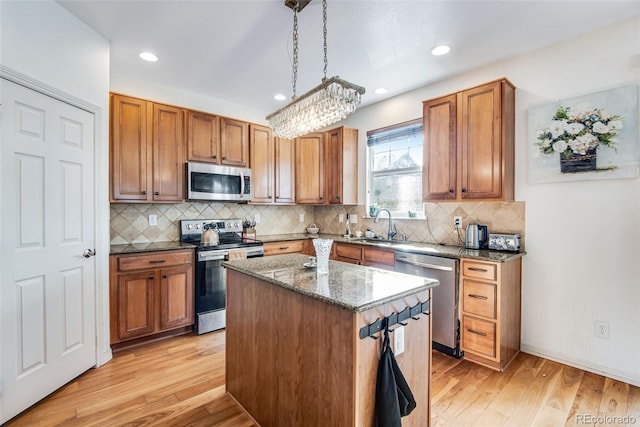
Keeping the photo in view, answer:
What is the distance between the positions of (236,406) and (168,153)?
256 cm

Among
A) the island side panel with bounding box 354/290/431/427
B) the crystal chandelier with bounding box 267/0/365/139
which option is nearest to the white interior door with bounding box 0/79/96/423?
the crystal chandelier with bounding box 267/0/365/139

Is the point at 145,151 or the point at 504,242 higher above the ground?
the point at 145,151

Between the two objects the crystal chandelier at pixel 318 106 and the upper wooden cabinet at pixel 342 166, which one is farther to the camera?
the upper wooden cabinet at pixel 342 166

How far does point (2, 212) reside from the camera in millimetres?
1809

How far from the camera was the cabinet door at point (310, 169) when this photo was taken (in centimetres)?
431

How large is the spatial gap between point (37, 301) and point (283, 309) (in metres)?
1.77

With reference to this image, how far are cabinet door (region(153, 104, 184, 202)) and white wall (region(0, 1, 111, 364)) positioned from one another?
65 cm

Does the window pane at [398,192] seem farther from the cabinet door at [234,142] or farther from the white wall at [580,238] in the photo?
the cabinet door at [234,142]

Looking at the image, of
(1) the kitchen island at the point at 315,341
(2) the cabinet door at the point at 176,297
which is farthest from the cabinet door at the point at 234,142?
(1) the kitchen island at the point at 315,341

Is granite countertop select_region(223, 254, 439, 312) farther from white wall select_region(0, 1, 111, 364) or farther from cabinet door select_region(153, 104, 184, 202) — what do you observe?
cabinet door select_region(153, 104, 184, 202)

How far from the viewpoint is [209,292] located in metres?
3.18

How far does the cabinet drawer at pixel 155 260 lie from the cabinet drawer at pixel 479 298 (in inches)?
106

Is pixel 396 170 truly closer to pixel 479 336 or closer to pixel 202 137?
pixel 479 336

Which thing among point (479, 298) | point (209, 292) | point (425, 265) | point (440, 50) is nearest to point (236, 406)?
point (209, 292)
